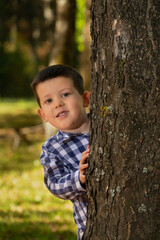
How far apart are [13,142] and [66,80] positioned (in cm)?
829

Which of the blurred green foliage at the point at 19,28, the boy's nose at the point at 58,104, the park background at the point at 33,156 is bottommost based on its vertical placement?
the blurred green foliage at the point at 19,28

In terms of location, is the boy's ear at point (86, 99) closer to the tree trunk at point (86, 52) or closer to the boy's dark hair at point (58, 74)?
the boy's dark hair at point (58, 74)

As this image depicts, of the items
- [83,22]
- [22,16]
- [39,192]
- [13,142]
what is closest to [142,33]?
[39,192]

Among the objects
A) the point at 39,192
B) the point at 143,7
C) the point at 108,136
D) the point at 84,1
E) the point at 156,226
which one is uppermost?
the point at 143,7

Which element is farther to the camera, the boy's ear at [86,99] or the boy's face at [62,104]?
the boy's ear at [86,99]

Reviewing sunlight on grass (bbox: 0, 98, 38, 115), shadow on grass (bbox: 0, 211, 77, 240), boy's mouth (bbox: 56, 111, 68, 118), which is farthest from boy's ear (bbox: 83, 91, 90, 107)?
sunlight on grass (bbox: 0, 98, 38, 115)

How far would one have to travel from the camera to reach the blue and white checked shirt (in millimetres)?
2232

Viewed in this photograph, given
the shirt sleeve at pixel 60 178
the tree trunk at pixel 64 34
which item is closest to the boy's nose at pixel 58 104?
the shirt sleeve at pixel 60 178

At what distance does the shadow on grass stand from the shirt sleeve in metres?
2.40

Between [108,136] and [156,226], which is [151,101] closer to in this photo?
[108,136]

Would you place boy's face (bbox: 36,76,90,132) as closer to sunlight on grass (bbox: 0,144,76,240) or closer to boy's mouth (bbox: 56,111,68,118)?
boy's mouth (bbox: 56,111,68,118)

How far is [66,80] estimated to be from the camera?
2439 millimetres

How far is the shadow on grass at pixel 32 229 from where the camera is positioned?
4.53m

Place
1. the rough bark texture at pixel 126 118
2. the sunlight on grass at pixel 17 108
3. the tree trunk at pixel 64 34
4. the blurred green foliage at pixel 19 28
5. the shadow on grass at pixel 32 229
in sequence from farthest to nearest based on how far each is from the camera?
the blurred green foliage at pixel 19 28 → the sunlight on grass at pixel 17 108 → the tree trunk at pixel 64 34 → the shadow on grass at pixel 32 229 → the rough bark texture at pixel 126 118
